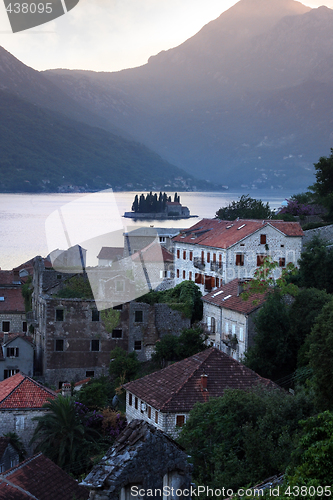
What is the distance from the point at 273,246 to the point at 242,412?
25897 mm

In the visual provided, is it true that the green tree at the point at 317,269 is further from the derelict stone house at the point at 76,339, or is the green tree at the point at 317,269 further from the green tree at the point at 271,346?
the derelict stone house at the point at 76,339

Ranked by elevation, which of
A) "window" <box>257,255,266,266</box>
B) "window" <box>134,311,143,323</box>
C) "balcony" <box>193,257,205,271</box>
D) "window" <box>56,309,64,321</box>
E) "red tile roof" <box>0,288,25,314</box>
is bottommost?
"red tile roof" <box>0,288,25,314</box>

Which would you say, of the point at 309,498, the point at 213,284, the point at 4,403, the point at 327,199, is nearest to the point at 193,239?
the point at 213,284

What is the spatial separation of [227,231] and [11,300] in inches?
678

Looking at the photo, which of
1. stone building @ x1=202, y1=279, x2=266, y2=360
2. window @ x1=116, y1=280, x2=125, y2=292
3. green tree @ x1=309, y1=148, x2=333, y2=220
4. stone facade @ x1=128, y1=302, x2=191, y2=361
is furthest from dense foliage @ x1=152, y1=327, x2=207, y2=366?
green tree @ x1=309, y1=148, x2=333, y2=220

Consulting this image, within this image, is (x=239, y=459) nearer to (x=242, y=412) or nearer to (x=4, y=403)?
(x=242, y=412)

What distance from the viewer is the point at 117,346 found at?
123ft

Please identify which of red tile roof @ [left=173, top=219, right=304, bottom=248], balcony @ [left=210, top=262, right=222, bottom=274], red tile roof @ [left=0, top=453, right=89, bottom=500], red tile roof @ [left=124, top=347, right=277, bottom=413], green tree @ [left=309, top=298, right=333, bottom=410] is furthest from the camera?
balcony @ [left=210, top=262, right=222, bottom=274]

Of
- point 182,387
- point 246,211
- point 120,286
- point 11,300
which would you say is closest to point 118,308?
point 120,286

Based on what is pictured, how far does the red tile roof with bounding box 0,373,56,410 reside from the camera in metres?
28.7

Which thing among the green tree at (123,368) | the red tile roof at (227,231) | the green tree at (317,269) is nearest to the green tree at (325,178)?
the red tile roof at (227,231)

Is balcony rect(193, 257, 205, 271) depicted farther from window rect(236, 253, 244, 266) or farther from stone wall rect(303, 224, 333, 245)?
stone wall rect(303, 224, 333, 245)

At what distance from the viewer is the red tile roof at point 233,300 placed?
1371 inches

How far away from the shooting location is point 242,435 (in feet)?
65.6
